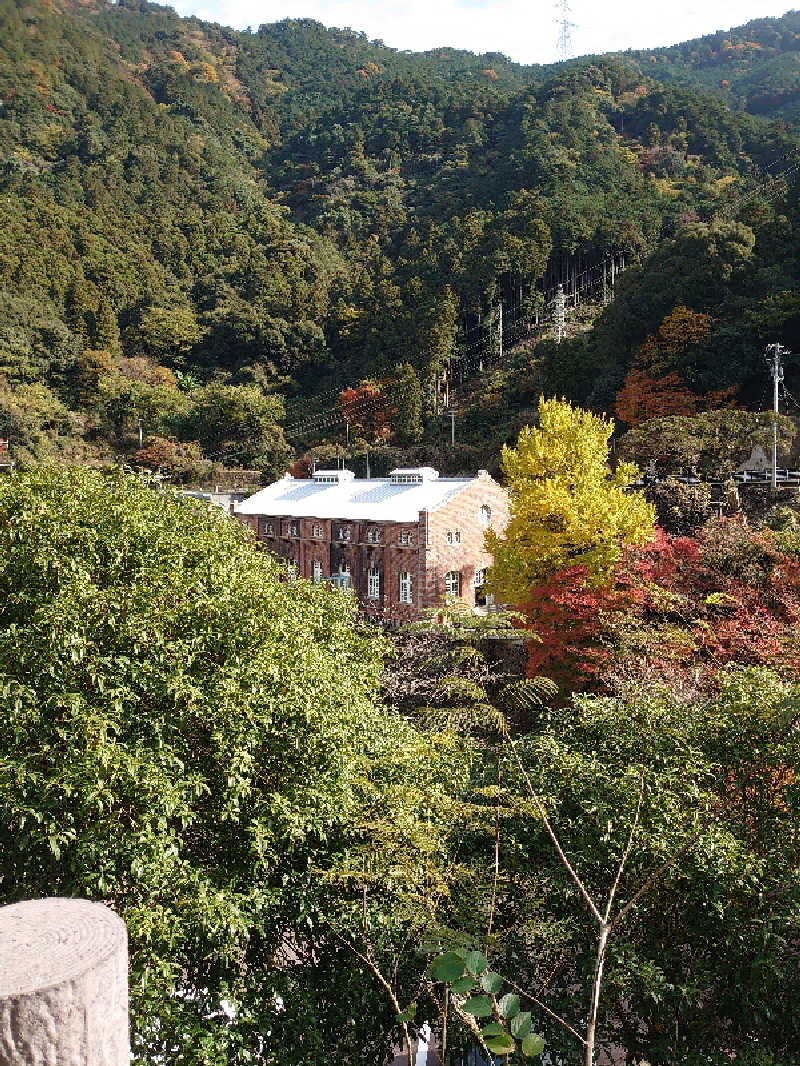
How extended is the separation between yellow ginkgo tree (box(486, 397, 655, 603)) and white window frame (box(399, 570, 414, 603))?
414 centimetres

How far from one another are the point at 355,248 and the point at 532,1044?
80934 mm

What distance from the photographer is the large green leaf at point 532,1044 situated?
185 centimetres

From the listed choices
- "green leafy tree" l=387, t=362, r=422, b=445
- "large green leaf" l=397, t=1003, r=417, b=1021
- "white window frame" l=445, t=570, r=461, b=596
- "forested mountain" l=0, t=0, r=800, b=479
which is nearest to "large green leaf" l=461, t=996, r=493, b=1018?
"large green leaf" l=397, t=1003, r=417, b=1021

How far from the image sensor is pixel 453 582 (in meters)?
26.6

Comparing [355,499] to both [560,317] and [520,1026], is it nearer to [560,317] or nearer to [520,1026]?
[520,1026]

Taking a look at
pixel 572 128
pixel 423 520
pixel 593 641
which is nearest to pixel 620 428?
pixel 423 520

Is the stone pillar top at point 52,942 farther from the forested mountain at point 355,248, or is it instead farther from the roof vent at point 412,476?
the forested mountain at point 355,248

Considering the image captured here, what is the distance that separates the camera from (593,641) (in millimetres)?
17719

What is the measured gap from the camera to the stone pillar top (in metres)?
1.16

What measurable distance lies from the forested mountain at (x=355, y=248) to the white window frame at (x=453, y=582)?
1691cm

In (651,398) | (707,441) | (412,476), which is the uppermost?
(651,398)

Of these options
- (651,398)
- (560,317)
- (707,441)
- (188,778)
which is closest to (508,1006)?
(188,778)

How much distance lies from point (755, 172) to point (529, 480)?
186ft

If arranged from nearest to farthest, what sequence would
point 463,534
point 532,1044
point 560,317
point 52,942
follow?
point 52,942 < point 532,1044 < point 463,534 < point 560,317
